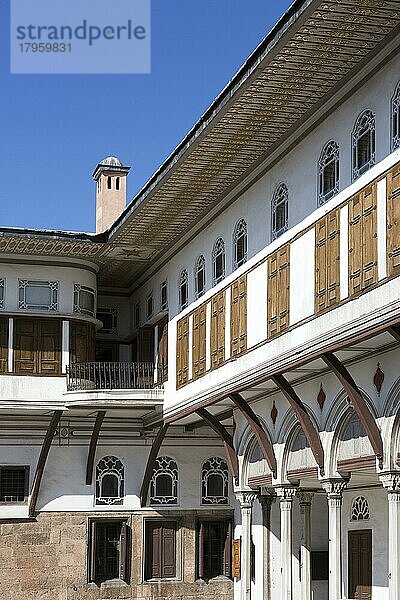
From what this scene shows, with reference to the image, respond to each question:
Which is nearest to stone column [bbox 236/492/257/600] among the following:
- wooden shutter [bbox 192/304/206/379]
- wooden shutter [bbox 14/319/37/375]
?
wooden shutter [bbox 192/304/206/379]

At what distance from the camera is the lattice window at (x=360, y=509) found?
19.2 metres

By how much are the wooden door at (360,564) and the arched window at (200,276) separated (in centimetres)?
505

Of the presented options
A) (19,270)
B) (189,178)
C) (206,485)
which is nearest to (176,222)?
(189,178)

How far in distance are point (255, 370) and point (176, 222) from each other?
196 inches

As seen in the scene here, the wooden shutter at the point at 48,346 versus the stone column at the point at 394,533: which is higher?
the wooden shutter at the point at 48,346

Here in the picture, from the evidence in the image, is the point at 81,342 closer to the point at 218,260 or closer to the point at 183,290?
the point at 183,290

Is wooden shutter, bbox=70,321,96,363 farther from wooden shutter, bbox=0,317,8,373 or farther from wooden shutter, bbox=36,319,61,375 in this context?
wooden shutter, bbox=0,317,8,373

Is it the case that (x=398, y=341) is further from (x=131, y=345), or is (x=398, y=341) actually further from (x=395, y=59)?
(x=131, y=345)

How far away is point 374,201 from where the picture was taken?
1284 centimetres

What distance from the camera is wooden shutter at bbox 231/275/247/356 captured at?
56.6ft

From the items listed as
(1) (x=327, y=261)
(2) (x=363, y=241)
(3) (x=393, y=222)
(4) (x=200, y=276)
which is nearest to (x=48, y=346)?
(4) (x=200, y=276)

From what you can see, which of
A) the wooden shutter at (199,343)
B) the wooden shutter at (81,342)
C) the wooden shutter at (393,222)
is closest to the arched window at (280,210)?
the wooden shutter at (199,343)

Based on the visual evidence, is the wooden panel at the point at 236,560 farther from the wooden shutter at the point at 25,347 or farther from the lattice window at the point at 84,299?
the lattice window at the point at 84,299

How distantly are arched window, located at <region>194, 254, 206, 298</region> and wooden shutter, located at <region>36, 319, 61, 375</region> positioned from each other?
3.91m
